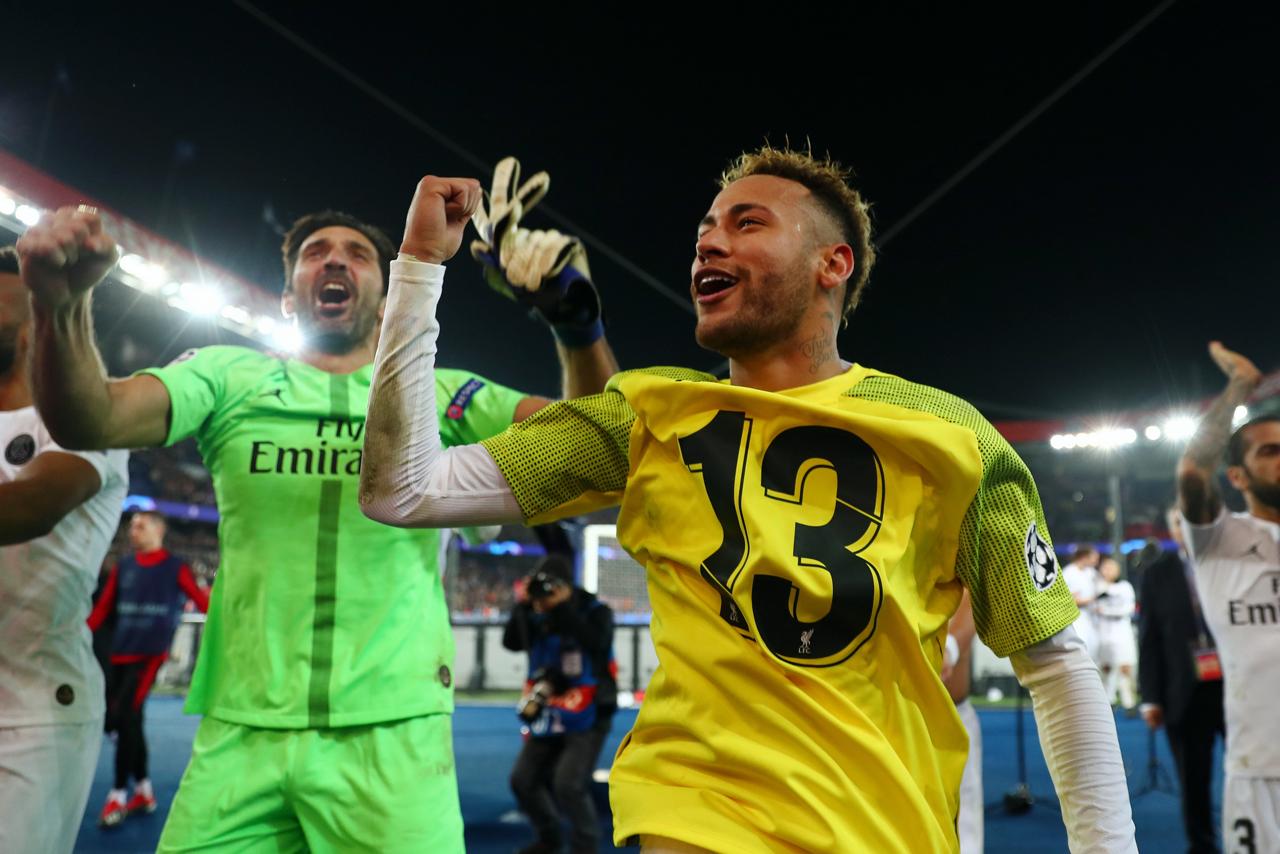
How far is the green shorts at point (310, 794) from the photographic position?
227 centimetres

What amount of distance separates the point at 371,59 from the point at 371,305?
6667 mm

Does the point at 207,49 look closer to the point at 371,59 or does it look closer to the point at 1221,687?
the point at 371,59

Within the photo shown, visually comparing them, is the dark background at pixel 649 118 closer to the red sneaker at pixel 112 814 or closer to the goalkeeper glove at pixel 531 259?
the goalkeeper glove at pixel 531 259

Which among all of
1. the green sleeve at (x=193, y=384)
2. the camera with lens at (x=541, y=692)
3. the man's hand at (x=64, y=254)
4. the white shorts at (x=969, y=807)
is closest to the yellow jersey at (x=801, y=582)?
the man's hand at (x=64, y=254)

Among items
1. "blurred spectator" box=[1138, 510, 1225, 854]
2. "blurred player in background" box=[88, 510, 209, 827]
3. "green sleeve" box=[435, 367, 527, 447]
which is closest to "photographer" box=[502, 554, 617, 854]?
"blurred player in background" box=[88, 510, 209, 827]

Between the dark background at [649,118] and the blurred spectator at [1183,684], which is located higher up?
the dark background at [649,118]

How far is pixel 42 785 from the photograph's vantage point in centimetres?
259

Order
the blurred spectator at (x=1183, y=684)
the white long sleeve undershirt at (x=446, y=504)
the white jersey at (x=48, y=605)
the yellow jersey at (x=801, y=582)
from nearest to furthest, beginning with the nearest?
the yellow jersey at (x=801, y=582) → the white long sleeve undershirt at (x=446, y=504) → the white jersey at (x=48, y=605) → the blurred spectator at (x=1183, y=684)

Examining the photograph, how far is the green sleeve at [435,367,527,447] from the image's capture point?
2662 mm

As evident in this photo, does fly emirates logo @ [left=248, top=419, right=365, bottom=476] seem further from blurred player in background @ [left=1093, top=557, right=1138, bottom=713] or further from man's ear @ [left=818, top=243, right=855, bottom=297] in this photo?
blurred player in background @ [left=1093, top=557, right=1138, bottom=713]

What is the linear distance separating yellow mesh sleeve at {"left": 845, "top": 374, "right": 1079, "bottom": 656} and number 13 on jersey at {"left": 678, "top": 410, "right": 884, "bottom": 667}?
0.62 ft

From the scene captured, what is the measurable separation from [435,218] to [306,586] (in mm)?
1147

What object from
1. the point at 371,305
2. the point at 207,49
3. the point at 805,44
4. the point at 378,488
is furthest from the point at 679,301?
the point at 378,488

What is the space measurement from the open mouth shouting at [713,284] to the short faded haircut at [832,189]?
1.03 feet
